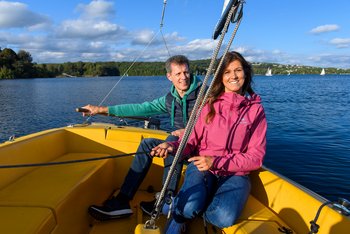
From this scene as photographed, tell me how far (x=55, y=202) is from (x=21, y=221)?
0.33 m

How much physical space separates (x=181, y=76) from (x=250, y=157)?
4.00 ft

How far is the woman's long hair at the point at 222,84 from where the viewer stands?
111 inches

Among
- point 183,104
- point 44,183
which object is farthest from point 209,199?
point 44,183

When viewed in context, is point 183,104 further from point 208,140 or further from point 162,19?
point 162,19

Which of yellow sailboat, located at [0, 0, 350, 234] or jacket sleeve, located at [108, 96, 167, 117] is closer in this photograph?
yellow sailboat, located at [0, 0, 350, 234]

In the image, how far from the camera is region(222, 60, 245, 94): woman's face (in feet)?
9.20

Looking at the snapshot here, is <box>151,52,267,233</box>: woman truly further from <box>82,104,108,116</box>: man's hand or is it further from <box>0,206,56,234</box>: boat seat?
<box>82,104,108,116</box>: man's hand

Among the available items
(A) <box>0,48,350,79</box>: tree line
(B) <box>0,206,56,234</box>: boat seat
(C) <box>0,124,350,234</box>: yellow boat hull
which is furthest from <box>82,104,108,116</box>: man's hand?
(A) <box>0,48,350,79</box>: tree line

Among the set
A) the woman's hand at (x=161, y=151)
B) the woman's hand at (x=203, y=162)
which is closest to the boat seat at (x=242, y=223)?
the woman's hand at (x=203, y=162)

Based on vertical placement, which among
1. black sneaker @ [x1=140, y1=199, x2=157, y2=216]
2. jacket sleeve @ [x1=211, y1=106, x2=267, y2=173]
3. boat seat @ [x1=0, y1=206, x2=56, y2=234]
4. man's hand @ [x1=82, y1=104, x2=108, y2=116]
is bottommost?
black sneaker @ [x1=140, y1=199, x2=157, y2=216]

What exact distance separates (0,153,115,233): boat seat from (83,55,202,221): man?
25 cm

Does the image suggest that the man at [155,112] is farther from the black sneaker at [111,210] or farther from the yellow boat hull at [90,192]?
the yellow boat hull at [90,192]

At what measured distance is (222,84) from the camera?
9.57ft

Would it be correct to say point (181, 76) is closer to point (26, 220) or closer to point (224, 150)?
point (224, 150)
